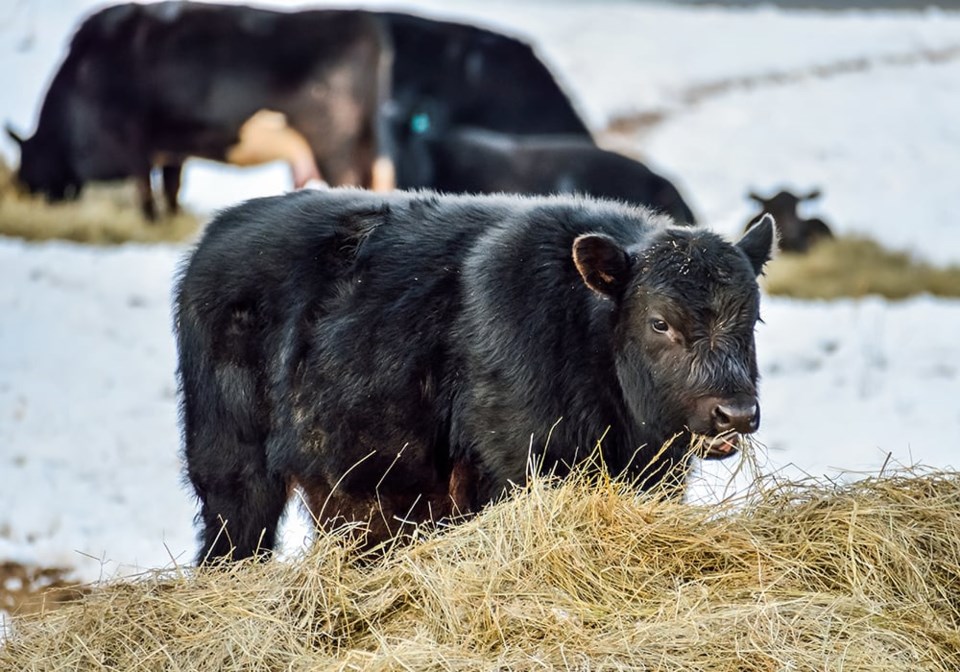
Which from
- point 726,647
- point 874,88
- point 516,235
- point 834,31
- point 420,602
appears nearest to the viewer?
point 726,647

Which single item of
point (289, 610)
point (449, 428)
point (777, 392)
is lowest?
point (777, 392)

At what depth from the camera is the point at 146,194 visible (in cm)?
1452

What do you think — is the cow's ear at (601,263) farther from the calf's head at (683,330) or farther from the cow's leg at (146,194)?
the cow's leg at (146,194)

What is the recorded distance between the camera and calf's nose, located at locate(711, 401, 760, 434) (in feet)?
17.2

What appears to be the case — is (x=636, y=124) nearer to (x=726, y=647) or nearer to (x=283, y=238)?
(x=283, y=238)

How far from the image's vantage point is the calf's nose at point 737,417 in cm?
525

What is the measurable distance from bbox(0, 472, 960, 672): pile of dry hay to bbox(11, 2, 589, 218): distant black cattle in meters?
8.78

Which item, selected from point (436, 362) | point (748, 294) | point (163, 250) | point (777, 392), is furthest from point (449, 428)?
point (163, 250)

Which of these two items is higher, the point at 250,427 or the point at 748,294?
the point at 748,294

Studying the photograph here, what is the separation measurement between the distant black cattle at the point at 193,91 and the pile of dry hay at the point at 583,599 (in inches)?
344

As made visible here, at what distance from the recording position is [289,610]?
5074mm

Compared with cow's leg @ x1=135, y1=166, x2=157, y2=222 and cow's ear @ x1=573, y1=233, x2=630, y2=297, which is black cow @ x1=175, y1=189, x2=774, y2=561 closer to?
cow's ear @ x1=573, y1=233, x2=630, y2=297

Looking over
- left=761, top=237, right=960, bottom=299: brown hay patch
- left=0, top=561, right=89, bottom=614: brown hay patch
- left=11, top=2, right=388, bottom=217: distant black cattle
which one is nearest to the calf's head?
left=0, top=561, right=89, bottom=614: brown hay patch

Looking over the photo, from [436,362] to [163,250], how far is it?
801cm
